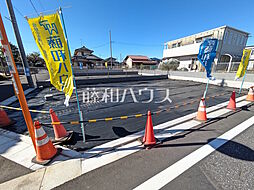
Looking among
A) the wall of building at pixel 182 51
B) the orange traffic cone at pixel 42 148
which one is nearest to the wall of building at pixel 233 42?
the wall of building at pixel 182 51

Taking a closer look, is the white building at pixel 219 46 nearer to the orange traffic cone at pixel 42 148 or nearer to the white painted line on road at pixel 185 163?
the white painted line on road at pixel 185 163

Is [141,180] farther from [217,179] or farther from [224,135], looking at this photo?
[224,135]

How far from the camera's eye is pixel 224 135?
2.78 meters

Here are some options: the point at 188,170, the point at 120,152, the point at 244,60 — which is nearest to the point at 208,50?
the point at 244,60

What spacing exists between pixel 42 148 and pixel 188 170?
2726mm

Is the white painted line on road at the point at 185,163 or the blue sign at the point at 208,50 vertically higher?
the blue sign at the point at 208,50

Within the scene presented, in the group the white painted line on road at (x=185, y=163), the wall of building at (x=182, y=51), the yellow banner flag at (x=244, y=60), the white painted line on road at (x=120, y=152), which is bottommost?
the white painted line on road at (x=120, y=152)

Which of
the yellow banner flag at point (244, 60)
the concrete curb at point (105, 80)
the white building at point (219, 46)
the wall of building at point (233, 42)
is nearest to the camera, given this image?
the yellow banner flag at point (244, 60)

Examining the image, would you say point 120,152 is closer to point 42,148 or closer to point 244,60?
point 42,148

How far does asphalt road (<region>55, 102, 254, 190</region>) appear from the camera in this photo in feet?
5.35

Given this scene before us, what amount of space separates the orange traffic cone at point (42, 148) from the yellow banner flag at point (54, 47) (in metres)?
0.87

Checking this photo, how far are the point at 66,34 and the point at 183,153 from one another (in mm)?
3400

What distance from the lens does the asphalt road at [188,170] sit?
1632 millimetres

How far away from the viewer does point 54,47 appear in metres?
2.11
